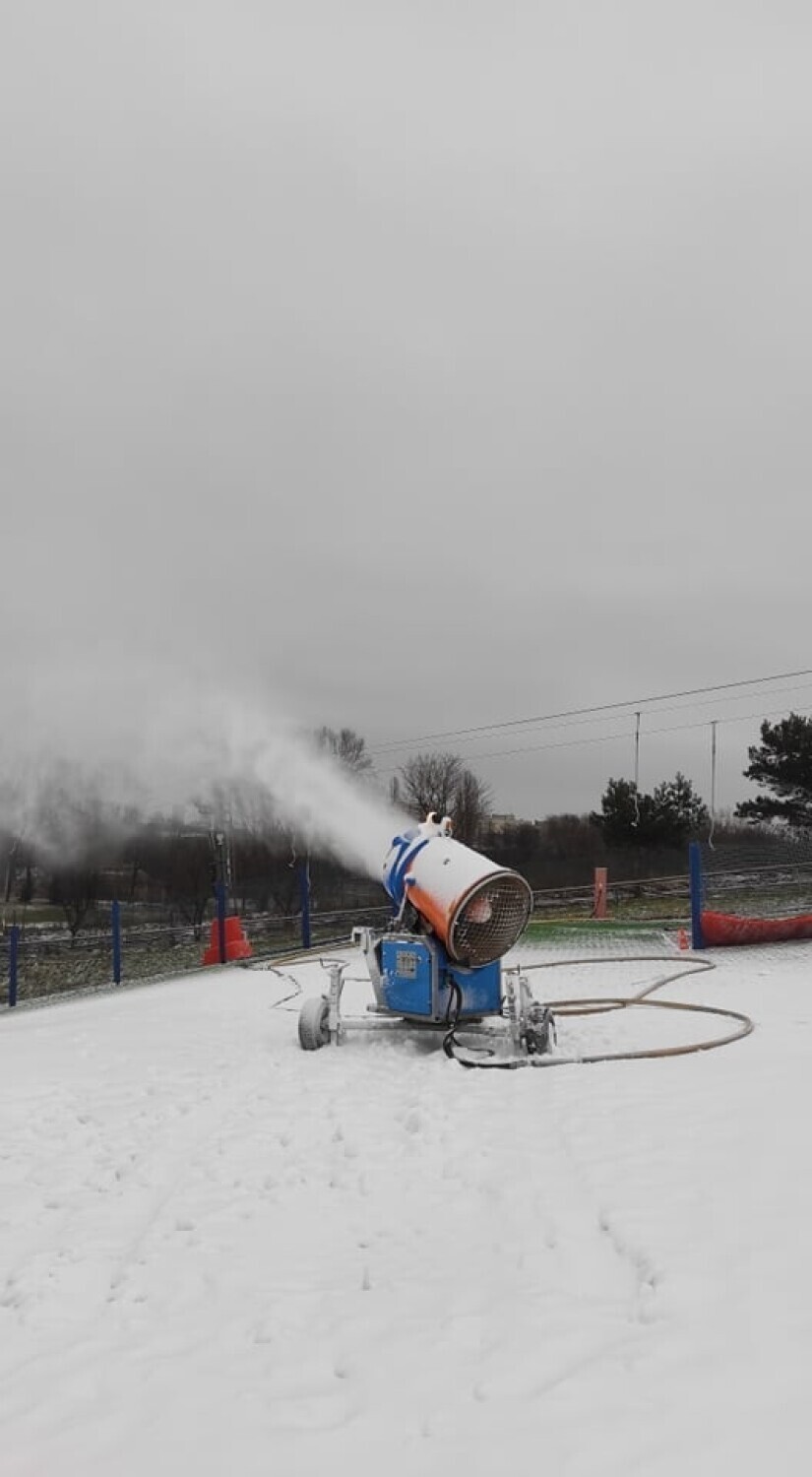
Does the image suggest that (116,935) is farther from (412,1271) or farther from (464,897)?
(412,1271)

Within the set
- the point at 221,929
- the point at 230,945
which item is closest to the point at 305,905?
the point at 230,945

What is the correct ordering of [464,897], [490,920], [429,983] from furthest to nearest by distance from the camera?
[490,920] < [429,983] < [464,897]

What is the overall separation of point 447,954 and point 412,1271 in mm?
4517

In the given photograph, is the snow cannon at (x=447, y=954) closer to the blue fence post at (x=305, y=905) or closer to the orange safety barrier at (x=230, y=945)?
the blue fence post at (x=305, y=905)

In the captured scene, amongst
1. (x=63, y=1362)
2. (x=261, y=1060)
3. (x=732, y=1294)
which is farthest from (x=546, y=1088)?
(x=63, y=1362)

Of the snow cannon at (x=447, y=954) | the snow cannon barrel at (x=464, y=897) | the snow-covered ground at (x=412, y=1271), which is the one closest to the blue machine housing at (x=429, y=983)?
the snow cannon at (x=447, y=954)

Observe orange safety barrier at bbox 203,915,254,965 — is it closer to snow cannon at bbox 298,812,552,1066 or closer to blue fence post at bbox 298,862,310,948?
blue fence post at bbox 298,862,310,948

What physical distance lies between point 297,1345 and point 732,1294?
1571mm

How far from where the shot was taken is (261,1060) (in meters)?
8.55

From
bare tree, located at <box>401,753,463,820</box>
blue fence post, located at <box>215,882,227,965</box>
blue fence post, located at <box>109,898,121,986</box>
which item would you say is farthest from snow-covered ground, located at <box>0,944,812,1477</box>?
bare tree, located at <box>401,753,463,820</box>

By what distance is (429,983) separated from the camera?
846 centimetres

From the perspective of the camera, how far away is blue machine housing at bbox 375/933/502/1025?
848 centimetres

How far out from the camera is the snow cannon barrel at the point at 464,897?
8.34 m

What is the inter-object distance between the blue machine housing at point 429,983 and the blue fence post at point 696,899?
30.2 feet
